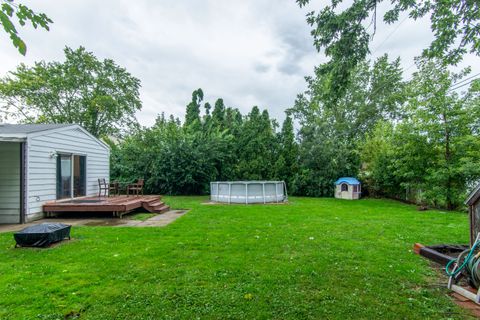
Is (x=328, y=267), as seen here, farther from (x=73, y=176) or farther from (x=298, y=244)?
(x=73, y=176)

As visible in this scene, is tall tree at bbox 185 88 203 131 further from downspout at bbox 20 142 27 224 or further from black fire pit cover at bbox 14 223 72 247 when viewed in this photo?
black fire pit cover at bbox 14 223 72 247

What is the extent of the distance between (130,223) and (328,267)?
5476mm

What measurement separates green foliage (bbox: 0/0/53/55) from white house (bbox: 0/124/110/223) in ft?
21.2

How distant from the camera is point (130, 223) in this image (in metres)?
7.05

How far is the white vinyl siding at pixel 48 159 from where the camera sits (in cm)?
737

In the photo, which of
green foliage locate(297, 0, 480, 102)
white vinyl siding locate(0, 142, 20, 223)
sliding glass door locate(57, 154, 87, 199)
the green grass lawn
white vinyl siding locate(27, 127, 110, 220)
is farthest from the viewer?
sliding glass door locate(57, 154, 87, 199)

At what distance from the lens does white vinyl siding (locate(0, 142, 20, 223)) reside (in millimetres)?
7188

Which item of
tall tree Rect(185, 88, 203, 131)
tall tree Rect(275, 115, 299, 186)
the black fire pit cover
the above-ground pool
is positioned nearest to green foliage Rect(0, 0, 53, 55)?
the black fire pit cover

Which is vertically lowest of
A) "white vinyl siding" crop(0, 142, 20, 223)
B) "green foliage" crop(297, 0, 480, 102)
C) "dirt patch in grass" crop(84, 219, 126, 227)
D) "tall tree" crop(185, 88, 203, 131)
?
"dirt patch in grass" crop(84, 219, 126, 227)

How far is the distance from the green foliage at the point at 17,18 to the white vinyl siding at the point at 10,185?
729 cm

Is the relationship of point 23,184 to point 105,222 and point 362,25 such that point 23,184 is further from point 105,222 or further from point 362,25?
point 362,25

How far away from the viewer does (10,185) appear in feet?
23.7

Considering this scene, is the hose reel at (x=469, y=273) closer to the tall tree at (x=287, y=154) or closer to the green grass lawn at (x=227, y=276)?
the green grass lawn at (x=227, y=276)

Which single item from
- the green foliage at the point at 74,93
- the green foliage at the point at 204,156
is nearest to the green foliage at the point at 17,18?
the green foliage at the point at 204,156
